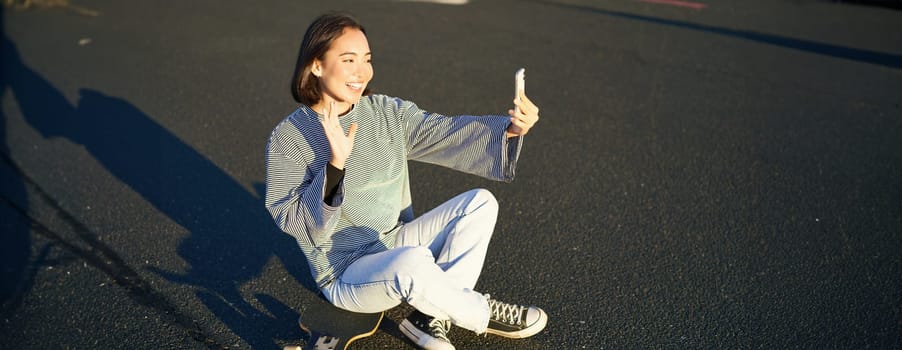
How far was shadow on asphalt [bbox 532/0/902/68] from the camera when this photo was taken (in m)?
6.27

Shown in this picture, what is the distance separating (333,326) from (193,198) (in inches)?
73.4

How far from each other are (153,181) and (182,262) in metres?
1.09

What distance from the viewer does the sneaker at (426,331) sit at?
2994 millimetres

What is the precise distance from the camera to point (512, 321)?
3115 mm

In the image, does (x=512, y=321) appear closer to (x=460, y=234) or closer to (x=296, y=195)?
(x=460, y=234)

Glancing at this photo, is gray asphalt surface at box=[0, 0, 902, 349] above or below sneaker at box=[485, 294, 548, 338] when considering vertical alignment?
below

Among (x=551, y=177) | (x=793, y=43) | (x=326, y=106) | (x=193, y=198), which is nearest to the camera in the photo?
(x=326, y=106)

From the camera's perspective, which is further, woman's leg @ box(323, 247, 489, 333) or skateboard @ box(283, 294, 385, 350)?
skateboard @ box(283, 294, 385, 350)

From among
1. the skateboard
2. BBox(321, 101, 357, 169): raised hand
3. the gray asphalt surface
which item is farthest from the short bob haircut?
the gray asphalt surface

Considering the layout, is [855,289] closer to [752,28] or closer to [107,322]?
[107,322]

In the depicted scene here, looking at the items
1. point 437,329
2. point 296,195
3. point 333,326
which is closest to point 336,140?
point 296,195

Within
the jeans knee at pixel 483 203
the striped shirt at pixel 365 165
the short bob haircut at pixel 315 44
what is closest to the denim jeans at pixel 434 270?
the jeans knee at pixel 483 203

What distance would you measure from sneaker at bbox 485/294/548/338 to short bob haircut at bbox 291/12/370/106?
44.2 inches

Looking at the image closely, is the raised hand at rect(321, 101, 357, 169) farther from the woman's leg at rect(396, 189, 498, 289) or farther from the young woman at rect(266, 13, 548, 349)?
the woman's leg at rect(396, 189, 498, 289)
